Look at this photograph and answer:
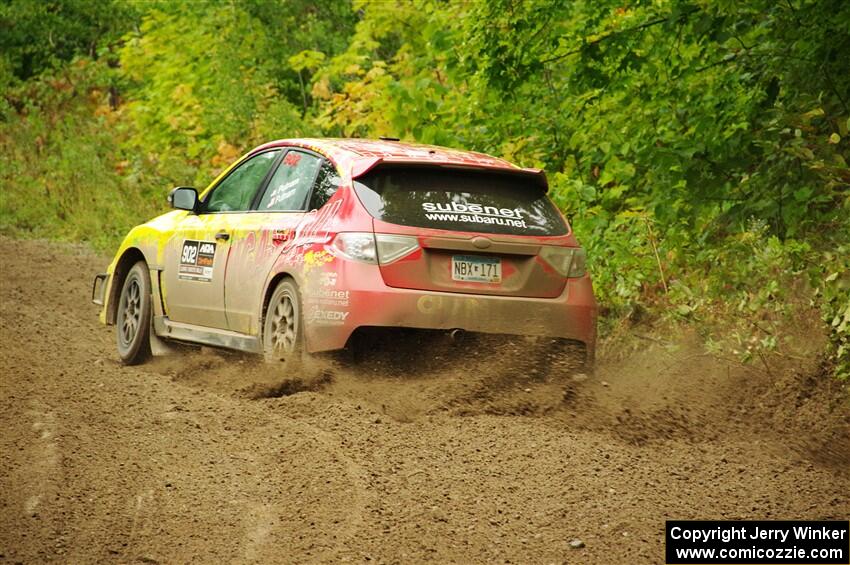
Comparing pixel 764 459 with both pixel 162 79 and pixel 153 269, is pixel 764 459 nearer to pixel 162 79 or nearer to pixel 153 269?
pixel 153 269

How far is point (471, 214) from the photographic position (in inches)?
308

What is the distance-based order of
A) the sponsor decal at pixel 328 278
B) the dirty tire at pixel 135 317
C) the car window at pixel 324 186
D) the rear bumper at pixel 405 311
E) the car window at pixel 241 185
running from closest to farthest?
the rear bumper at pixel 405 311 → the sponsor decal at pixel 328 278 → the car window at pixel 324 186 → the car window at pixel 241 185 → the dirty tire at pixel 135 317

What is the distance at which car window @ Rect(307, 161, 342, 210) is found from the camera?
803 cm

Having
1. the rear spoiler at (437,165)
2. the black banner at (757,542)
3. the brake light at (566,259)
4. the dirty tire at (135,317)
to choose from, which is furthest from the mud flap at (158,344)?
the black banner at (757,542)

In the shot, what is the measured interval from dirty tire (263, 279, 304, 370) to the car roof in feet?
2.79

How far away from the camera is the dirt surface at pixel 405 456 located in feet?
16.6

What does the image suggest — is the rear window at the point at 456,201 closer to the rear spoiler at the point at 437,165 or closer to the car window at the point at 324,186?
the rear spoiler at the point at 437,165

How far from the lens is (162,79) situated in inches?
923

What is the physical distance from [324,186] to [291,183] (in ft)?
1.93

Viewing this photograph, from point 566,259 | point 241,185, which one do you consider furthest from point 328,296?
point 241,185

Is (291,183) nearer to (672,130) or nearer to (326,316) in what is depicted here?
(326,316)

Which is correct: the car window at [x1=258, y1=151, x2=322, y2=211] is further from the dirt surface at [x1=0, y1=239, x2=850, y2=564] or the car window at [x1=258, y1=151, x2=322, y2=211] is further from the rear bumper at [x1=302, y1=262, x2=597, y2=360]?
the dirt surface at [x1=0, y1=239, x2=850, y2=564]

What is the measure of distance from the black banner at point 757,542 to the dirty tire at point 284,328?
3.19m

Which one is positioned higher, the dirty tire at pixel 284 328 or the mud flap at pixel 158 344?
the dirty tire at pixel 284 328
